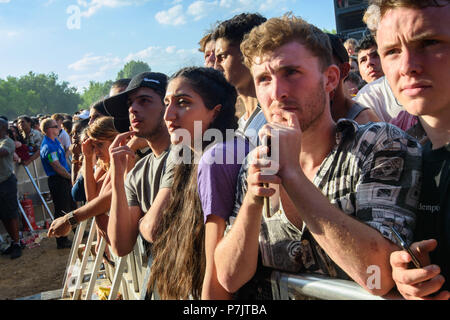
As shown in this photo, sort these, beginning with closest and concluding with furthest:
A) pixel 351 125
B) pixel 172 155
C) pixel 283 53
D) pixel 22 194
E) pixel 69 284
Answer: pixel 351 125 → pixel 283 53 → pixel 172 155 → pixel 69 284 → pixel 22 194

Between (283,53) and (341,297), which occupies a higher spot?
(283,53)

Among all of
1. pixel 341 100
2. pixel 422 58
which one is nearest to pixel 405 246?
pixel 422 58

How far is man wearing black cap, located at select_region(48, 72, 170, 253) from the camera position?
2.70 metres

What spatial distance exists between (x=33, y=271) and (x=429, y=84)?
7.21 m

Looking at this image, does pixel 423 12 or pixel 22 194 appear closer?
pixel 423 12

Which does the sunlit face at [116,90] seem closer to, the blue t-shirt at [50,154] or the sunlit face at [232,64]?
the sunlit face at [232,64]

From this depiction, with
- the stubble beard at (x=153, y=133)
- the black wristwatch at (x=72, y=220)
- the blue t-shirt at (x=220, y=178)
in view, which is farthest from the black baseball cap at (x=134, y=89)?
the blue t-shirt at (x=220, y=178)

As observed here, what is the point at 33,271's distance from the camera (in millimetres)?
6715

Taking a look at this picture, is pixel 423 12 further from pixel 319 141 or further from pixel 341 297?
pixel 341 297

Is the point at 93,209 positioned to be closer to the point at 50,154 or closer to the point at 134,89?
the point at 134,89

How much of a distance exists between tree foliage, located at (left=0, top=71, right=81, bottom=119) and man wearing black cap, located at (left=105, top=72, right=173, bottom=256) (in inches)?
3112
